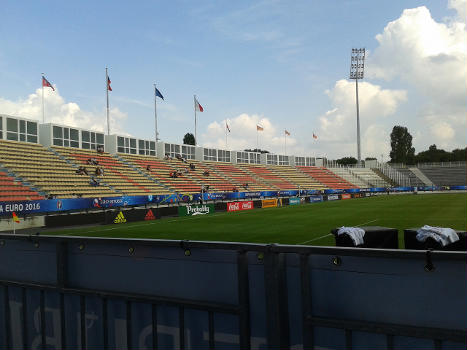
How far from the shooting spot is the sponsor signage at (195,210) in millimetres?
39750

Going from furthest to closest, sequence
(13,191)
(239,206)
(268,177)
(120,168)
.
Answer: (268,177)
(120,168)
(239,206)
(13,191)

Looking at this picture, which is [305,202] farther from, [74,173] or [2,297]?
[2,297]

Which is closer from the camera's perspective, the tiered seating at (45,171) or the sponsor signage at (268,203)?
the tiered seating at (45,171)

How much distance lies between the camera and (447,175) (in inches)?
4252

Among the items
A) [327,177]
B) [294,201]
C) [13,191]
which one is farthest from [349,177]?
[13,191]

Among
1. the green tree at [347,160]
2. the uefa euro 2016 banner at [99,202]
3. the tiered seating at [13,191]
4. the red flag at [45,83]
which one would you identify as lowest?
the uefa euro 2016 banner at [99,202]

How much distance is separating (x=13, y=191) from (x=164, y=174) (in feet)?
87.7

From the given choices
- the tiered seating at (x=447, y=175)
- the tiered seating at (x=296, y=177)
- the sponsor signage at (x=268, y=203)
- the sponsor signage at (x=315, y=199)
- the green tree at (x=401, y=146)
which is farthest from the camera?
the green tree at (x=401, y=146)

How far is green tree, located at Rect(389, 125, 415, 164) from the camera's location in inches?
6063

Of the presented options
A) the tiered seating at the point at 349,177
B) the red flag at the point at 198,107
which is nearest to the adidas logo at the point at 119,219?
the red flag at the point at 198,107

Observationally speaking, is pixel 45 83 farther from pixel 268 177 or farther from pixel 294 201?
pixel 268 177

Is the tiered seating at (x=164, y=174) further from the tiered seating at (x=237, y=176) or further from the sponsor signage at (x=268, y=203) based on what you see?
the sponsor signage at (x=268, y=203)

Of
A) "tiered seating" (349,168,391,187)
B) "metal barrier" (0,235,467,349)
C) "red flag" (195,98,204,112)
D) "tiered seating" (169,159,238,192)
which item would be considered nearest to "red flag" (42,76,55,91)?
"tiered seating" (169,159,238,192)

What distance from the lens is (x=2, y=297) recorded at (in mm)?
4641
